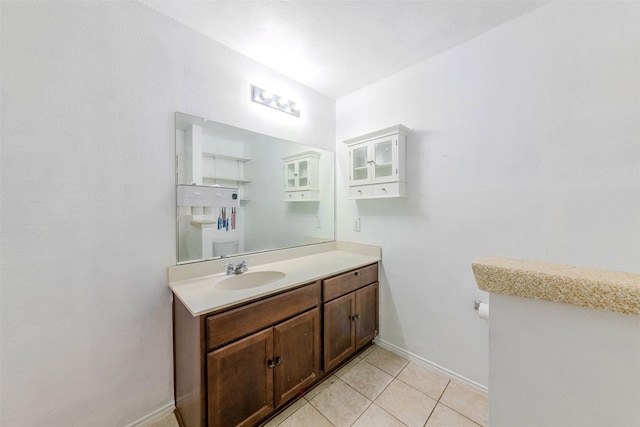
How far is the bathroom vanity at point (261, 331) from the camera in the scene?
1159mm

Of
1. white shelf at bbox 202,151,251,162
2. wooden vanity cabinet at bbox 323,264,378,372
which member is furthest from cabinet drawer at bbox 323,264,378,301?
white shelf at bbox 202,151,251,162

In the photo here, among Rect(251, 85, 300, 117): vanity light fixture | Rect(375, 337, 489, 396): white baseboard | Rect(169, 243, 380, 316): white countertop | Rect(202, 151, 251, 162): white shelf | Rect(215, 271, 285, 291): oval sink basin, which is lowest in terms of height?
Rect(375, 337, 489, 396): white baseboard

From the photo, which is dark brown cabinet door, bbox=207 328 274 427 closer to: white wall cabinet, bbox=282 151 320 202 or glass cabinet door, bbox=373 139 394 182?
white wall cabinet, bbox=282 151 320 202

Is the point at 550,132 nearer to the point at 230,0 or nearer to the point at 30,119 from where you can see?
the point at 230,0

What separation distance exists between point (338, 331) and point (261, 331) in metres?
0.69

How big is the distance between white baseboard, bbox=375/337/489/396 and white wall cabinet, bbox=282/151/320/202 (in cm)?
148

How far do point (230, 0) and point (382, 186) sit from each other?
5.07 feet

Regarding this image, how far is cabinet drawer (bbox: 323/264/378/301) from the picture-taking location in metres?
1.70

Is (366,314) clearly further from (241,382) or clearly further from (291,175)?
(291,175)

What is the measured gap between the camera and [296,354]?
1502mm

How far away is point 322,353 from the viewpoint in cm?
168

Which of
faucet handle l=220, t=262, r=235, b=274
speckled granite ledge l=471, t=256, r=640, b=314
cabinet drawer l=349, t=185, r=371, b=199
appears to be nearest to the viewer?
speckled granite ledge l=471, t=256, r=640, b=314

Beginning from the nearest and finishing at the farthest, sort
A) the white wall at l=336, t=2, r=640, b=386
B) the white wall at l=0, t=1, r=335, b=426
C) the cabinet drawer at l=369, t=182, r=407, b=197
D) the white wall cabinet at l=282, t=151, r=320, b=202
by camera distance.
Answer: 1. the white wall at l=0, t=1, r=335, b=426
2. the white wall at l=336, t=2, r=640, b=386
3. the cabinet drawer at l=369, t=182, r=407, b=197
4. the white wall cabinet at l=282, t=151, r=320, b=202

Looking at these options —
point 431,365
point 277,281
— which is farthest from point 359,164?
point 431,365
